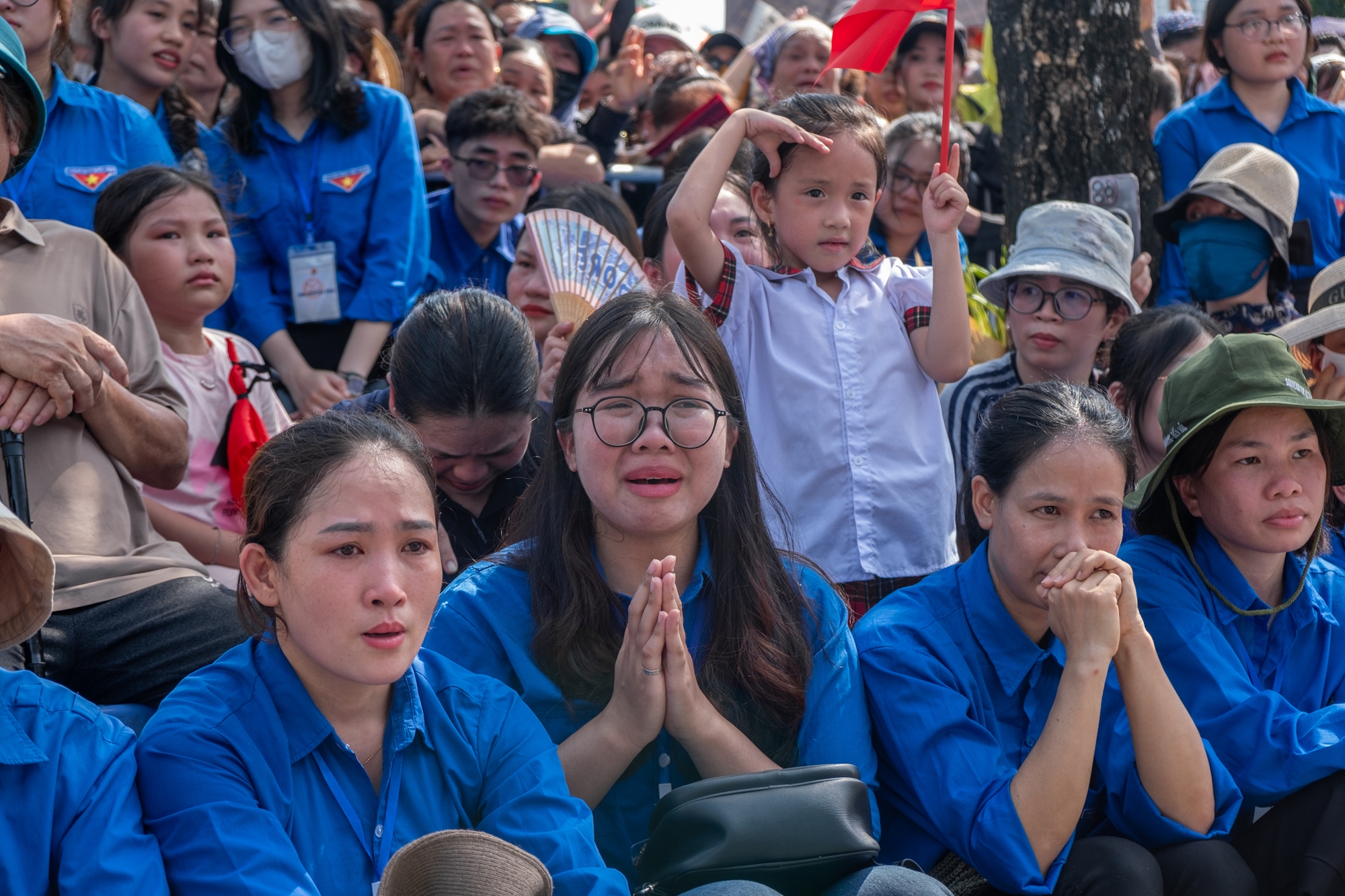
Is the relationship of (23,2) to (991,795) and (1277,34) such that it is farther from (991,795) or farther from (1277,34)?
(1277,34)

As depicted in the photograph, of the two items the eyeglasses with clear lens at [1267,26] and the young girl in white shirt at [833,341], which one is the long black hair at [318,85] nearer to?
the young girl in white shirt at [833,341]

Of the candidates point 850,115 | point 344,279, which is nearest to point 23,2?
point 344,279

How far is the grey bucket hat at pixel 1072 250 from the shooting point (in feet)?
14.3

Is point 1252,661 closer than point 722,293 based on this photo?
Yes

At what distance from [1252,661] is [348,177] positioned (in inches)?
137

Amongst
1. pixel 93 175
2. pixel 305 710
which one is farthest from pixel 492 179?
pixel 305 710

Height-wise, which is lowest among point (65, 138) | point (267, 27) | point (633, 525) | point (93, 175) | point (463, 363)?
point (633, 525)

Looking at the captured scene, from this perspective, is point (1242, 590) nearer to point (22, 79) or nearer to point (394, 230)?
point (22, 79)

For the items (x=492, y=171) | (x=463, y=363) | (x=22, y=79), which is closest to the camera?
(x=22, y=79)

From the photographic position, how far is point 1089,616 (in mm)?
2719

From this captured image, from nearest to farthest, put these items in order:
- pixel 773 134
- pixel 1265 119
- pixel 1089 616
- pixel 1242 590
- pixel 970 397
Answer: pixel 1089 616 < pixel 1242 590 < pixel 773 134 < pixel 970 397 < pixel 1265 119

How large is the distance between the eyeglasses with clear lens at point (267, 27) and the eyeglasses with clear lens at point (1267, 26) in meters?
3.85

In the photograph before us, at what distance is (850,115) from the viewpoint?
11.9 ft

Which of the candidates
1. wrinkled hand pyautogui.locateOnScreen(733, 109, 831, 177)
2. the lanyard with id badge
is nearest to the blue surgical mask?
wrinkled hand pyautogui.locateOnScreen(733, 109, 831, 177)
